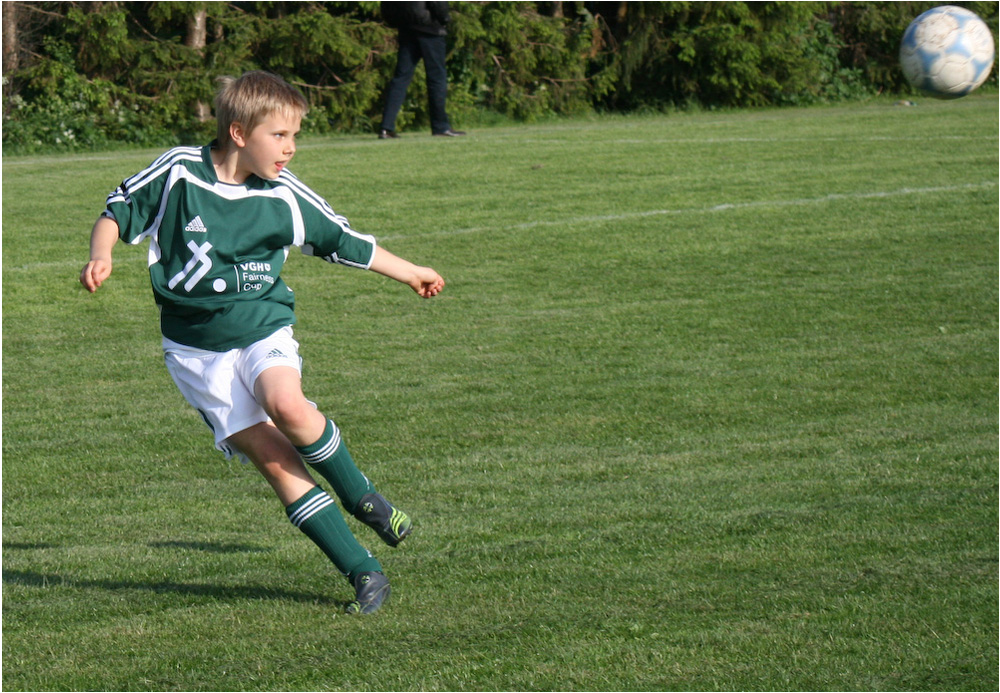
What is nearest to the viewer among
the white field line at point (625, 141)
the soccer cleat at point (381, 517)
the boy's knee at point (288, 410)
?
the boy's knee at point (288, 410)

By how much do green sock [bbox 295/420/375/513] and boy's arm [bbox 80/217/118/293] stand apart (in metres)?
0.79

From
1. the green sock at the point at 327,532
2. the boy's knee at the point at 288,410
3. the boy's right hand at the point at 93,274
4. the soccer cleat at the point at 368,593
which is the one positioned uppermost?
the boy's right hand at the point at 93,274

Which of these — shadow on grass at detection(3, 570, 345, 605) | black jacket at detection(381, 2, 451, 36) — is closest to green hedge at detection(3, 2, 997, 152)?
black jacket at detection(381, 2, 451, 36)

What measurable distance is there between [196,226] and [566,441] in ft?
9.85

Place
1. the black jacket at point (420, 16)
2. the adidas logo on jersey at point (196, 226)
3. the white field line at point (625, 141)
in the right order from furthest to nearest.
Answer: the white field line at point (625, 141) < the black jacket at point (420, 16) < the adidas logo on jersey at point (196, 226)

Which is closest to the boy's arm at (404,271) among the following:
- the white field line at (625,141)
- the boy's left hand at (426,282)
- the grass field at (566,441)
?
→ the boy's left hand at (426,282)

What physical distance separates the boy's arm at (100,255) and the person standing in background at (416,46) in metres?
11.2

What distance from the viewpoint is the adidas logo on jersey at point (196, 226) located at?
3.96 meters

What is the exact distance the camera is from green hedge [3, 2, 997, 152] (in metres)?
15.9

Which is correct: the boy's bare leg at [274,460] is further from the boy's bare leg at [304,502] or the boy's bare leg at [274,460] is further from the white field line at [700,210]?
the white field line at [700,210]

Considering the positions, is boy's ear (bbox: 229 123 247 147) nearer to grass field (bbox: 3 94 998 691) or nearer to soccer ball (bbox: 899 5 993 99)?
grass field (bbox: 3 94 998 691)

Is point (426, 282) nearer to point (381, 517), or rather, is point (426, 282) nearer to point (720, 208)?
point (381, 517)

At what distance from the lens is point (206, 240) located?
13.0 ft

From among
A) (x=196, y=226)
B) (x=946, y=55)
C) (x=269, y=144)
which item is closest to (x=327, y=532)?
(x=196, y=226)
